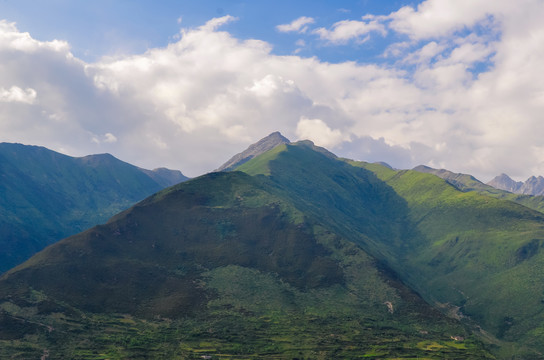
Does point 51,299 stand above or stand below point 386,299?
above

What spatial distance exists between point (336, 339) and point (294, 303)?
1247 inches

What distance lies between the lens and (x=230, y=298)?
16825 centimetres

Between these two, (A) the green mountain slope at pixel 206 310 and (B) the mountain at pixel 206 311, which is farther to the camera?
(A) the green mountain slope at pixel 206 310

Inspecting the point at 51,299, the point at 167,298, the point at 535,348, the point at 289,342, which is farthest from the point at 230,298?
the point at 535,348

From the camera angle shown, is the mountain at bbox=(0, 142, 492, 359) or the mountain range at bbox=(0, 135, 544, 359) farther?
the mountain range at bbox=(0, 135, 544, 359)

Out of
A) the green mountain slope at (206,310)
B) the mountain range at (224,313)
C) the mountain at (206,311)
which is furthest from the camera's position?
the mountain range at (224,313)

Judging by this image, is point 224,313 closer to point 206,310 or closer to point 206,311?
point 206,311

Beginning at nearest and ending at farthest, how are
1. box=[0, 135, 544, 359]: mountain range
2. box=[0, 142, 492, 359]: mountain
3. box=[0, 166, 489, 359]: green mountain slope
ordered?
1. box=[0, 142, 492, 359]: mountain
2. box=[0, 166, 489, 359]: green mountain slope
3. box=[0, 135, 544, 359]: mountain range

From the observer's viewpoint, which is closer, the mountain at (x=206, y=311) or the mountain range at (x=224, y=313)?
the mountain at (x=206, y=311)

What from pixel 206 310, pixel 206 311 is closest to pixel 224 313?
pixel 206 311

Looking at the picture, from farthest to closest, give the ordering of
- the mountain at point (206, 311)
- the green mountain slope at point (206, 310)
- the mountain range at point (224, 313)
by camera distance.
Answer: the mountain range at point (224, 313), the green mountain slope at point (206, 310), the mountain at point (206, 311)

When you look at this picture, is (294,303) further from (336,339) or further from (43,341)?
(43,341)

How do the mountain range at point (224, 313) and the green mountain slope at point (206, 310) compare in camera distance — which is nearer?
the green mountain slope at point (206, 310)

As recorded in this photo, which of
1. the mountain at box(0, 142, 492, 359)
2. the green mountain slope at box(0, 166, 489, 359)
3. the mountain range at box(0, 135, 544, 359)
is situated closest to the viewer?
the mountain at box(0, 142, 492, 359)
